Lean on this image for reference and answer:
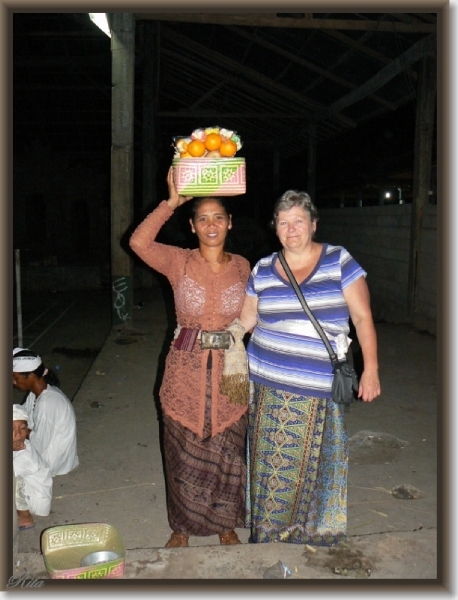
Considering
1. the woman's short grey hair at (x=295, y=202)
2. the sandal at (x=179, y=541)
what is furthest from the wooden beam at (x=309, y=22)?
the sandal at (x=179, y=541)

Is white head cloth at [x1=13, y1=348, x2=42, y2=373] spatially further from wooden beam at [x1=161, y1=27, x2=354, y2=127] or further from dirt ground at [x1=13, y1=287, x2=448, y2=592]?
wooden beam at [x1=161, y1=27, x2=354, y2=127]

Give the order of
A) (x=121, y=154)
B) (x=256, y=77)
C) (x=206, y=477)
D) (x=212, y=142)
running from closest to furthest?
(x=212, y=142)
(x=206, y=477)
(x=121, y=154)
(x=256, y=77)

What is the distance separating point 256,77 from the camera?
42.8 feet

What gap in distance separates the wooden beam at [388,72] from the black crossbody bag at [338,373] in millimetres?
7030

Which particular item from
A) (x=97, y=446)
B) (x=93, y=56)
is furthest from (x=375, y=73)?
(x=97, y=446)

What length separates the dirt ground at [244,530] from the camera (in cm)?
260

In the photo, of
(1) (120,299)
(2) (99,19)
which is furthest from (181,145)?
(1) (120,299)

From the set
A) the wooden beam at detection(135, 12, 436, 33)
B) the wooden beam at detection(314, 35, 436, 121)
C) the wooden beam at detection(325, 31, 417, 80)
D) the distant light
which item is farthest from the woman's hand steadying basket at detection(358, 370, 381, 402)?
the wooden beam at detection(325, 31, 417, 80)

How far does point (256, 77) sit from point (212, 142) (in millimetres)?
11281

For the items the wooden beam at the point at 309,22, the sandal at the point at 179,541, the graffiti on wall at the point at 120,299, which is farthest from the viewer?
the graffiti on wall at the point at 120,299

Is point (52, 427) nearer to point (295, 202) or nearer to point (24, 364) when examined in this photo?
point (24, 364)

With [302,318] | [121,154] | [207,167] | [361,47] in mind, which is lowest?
[302,318]

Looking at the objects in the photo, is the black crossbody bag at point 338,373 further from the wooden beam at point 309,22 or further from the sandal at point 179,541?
the wooden beam at point 309,22

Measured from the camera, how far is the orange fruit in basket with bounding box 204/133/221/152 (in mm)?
2663
